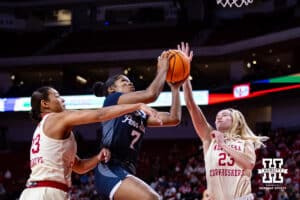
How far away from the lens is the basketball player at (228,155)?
213 inches

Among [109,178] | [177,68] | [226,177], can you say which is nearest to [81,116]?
[109,178]

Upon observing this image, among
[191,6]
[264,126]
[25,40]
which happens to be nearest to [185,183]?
[264,126]

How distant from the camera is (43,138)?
4527 millimetres

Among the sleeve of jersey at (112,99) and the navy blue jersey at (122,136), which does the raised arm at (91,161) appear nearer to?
the navy blue jersey at (122,136)

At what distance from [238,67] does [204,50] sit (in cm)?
160

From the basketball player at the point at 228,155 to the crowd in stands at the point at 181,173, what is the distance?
884 cm

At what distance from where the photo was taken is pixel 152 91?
451cm

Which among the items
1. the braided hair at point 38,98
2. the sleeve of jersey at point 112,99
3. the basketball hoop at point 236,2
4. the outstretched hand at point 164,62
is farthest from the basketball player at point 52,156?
the basketball hoop at point 236,2

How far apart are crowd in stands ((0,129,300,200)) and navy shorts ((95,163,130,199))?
9.86 m

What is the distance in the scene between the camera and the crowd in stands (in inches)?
587

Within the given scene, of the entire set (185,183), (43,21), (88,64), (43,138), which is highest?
(43,21)

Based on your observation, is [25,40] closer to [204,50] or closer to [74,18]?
[74,18]

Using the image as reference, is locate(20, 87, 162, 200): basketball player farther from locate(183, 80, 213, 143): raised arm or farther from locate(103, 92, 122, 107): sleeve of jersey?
locate(183, 80, 213, 143): raised arm

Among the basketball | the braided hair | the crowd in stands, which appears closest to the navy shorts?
the braided hair
